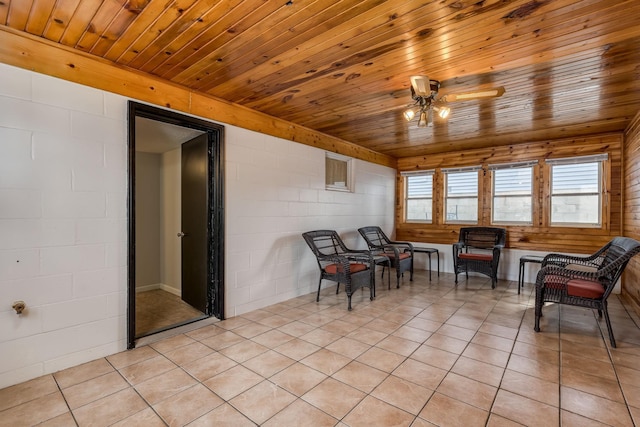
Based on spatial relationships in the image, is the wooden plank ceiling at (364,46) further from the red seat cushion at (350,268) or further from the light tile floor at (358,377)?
the light tile floor at (358,377)

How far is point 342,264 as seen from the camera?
371 cm

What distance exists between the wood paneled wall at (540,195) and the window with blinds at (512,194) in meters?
0.09

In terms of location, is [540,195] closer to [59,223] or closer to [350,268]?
[350,268]

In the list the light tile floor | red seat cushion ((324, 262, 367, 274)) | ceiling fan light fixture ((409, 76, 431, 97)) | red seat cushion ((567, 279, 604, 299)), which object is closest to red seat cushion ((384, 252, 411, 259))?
red seat cushion ((324, 262, 367, 274))

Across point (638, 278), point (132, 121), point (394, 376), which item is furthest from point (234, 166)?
point (638, 278)

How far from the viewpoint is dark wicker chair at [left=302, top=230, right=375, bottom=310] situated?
3.63 m

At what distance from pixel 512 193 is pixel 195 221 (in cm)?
505

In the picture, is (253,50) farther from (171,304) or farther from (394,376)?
(171,304)

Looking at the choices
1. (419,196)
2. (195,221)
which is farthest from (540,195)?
(195,221)

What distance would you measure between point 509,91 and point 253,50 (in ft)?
7.92

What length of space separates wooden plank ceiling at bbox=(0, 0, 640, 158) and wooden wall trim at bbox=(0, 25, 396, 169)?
0.25 feet

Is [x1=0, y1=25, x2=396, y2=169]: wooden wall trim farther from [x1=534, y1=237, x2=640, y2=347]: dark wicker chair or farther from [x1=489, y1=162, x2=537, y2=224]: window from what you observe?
[x1=489, y1=162, x2=537, y2=224]: window

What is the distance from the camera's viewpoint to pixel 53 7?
1804 millimetres

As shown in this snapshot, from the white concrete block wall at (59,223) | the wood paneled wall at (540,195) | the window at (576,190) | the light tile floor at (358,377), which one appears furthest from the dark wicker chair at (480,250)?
the white concrete block wall at (59,223)
